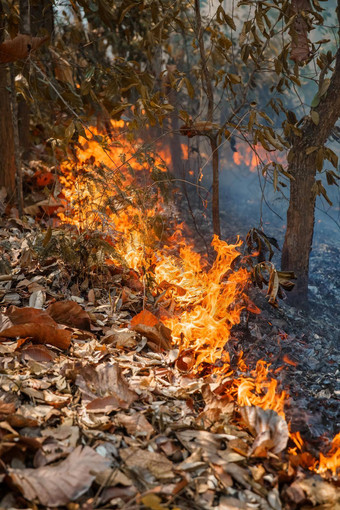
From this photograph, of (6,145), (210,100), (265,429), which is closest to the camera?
(265,429)

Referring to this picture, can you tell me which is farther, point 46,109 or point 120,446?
point 46,109

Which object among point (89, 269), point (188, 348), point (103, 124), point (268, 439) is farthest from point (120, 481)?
point (103, 124)

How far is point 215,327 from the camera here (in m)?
2.71

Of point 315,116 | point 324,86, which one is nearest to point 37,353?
point 315,116

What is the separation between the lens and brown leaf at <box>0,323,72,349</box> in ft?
7.66

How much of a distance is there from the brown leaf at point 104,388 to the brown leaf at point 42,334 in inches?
11.3

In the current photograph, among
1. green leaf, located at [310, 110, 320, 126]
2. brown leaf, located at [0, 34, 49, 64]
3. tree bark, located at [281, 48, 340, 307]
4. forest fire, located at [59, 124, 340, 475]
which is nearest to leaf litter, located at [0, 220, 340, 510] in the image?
forest fire, located at [59, 124, 340, 475]

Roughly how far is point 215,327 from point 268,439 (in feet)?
3.04

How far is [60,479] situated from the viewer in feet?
4.86

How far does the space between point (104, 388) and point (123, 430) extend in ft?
0.94

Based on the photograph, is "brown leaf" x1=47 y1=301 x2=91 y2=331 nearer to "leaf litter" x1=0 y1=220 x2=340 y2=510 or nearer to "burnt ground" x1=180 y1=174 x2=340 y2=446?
"leaf litter" x1=0 y1=220 x2=340 y2=510

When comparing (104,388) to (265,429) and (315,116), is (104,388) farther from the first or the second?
(315,116)

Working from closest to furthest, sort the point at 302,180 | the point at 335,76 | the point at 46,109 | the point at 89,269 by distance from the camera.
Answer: the point at 89,269 < the point at 335,76 < the point at 302,180 < the point at 46,109

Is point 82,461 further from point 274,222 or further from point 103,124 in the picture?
point 274,222
